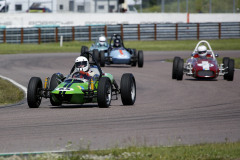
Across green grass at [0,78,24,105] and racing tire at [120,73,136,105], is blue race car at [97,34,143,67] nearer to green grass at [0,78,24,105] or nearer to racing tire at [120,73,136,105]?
green grass at [0,78,24,105]

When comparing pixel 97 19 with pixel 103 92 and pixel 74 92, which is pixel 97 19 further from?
pixel 103 92

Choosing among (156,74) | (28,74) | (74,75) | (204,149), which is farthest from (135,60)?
(204,149)

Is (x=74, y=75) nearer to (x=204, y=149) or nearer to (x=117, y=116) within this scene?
(x=117, y=116)

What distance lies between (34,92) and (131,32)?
34.2 meters

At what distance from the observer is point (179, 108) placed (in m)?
12.7

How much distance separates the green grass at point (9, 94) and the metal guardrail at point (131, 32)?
900 inches

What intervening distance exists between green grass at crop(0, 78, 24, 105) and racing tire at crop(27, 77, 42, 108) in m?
1.70

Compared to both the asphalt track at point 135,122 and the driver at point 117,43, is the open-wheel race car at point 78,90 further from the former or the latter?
the driver at point 117,43

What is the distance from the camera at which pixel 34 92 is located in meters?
12.3

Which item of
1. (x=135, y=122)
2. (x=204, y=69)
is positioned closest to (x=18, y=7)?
(x=204, y=69)

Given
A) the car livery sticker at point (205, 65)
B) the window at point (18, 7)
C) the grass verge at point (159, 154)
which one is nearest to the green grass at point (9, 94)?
the car livery sticker at point (205, 65)

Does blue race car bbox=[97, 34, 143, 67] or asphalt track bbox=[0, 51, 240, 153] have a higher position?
blue race car bbox=[97, 34, 143, 67]

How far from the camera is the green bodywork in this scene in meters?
12.3

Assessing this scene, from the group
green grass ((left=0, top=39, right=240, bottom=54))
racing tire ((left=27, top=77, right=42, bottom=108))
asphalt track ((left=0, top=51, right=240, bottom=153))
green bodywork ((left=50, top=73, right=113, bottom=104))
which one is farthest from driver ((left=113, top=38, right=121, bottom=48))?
racing tire ((left=27, top=77, right=42, bottom=108))
